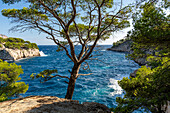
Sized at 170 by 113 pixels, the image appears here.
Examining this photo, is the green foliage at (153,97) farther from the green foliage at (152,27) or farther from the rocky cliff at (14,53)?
the rocky cliff at (14,53)

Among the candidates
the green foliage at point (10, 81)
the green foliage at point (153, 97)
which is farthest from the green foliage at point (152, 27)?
the green foliage at point (10, 81)

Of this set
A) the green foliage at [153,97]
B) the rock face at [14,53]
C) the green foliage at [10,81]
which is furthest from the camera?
the rock face at [14,53]

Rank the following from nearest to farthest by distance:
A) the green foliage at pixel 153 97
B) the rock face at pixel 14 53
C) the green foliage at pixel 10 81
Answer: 1. the green foliage at pixel 153 97
2. the green foliage at pixel 10 81
3. the rock face at pixel 14 53

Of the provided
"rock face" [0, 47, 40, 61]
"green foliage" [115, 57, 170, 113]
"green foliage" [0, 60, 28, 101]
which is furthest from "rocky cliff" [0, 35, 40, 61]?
"green foliage" [115, 57, 170, 113]

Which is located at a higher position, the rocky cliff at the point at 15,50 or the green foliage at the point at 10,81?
the rocky cliff at the point at 15,50

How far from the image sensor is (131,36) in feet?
10.3

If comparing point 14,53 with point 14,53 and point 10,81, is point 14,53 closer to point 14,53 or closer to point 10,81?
point 14,53

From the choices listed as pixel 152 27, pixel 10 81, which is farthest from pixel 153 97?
pixel 10 81

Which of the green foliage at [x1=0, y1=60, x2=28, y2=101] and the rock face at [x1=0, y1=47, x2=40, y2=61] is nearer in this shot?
the green foliage at [x1=0, y1=60, x2=28, y2=101]

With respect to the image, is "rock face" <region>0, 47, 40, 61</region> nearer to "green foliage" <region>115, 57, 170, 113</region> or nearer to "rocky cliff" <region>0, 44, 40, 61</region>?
"rocky cliff" <region>0, 44, 40, 61</region>

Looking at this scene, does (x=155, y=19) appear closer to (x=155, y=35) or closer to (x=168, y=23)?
(x=168, y=23)

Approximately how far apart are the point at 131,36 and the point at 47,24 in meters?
Result: 4.33

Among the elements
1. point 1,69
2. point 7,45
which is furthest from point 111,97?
point 7,45

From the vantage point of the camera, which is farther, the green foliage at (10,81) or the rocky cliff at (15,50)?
the rocky cliff at (15,50)
